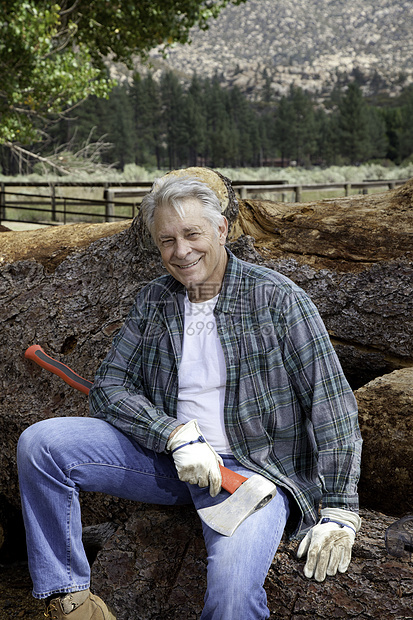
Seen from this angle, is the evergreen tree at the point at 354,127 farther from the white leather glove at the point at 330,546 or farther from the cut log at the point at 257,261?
the white leather glove at the point at 330,546

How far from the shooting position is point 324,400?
1891mm

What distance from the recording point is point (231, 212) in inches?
130

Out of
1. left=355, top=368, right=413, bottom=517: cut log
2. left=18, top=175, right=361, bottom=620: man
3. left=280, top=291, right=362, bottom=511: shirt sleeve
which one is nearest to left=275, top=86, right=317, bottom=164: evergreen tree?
left=355, top=368, right=413, bottom=517: cut log

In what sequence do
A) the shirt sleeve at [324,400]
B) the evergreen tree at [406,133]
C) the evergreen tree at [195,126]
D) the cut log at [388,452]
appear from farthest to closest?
the evergreen tree at [195,126] → the evergreen tree at [406,133] → the cut log at [388,452] → the shirt sleeve at [324,400]

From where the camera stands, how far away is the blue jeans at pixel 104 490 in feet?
5.40

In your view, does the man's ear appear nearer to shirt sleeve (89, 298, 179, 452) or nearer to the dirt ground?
shirt sleeve (89, 298, 179, 452)

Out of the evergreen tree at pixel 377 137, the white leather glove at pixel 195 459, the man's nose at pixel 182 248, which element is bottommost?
the white leather glove at pixel 195 459

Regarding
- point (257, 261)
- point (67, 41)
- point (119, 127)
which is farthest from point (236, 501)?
point (119, 127)

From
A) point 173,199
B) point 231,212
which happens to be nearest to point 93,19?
point 231,212

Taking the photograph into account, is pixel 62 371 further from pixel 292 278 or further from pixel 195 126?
pixel 195 126

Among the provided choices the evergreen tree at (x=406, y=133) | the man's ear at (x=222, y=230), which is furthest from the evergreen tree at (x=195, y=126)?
the man's ear at (x=222, y=230)

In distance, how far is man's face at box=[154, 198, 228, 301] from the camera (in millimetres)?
2068

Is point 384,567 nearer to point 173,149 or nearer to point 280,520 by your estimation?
point 280,520

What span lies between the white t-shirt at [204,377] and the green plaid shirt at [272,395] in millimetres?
41
